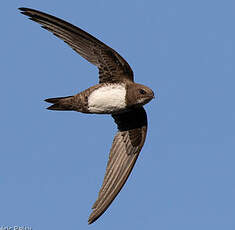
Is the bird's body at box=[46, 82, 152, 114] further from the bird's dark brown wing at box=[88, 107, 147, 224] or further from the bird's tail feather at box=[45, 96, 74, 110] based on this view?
the bird's dark brown wing at box=[88, 107, 147, 224]

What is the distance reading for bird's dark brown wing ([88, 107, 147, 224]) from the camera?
12.7m

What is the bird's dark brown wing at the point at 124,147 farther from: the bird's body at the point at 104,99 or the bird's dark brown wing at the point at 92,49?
the bird's dark brown wing at the point at 92,49

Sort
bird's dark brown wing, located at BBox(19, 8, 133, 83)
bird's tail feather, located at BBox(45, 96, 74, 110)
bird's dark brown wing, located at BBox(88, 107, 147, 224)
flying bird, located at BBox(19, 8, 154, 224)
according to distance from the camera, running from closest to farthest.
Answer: bird's dark brown wing, located at BBox(19, 8, 133, 83), flying bird, located at BBox(19, 8, 154, 224), bird's tail feather, located at BBox(45, 96, 74, 110), bird's dark brown wing, located at BBox(88, 107, 147, 224)

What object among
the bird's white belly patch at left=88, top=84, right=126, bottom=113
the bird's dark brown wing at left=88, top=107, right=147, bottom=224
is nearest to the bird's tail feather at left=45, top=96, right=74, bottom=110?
the bird's white belly patch at left=88, top=84, right=126, bottom=113

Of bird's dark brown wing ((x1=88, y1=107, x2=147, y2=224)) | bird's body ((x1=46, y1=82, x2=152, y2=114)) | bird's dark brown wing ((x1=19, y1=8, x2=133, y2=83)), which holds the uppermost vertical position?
bird's dark brown wing ((x1=19, y1=8, x2=133, y2=83))

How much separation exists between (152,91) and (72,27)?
168 centimetres

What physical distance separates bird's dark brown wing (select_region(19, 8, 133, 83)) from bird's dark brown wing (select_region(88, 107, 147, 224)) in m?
0.86

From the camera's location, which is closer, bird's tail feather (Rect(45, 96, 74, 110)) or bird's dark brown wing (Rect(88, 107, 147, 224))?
bird's tail feather (Rect(45, 96, 74, 110))

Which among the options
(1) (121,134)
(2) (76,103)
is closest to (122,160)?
(1) (121,134)

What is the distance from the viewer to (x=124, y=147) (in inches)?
517

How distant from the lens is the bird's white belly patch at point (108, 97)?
12.4 meters

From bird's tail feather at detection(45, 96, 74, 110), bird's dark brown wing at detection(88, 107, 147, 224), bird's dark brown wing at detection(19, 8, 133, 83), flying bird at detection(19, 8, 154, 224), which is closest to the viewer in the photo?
bird's dark brown wing at detection(19, 8, 133, 83)

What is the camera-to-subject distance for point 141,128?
13.1 meters

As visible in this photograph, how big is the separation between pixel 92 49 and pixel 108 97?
2.73 feet
